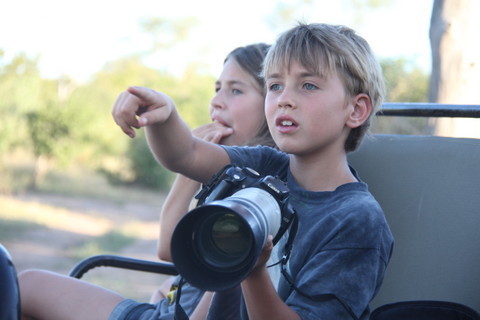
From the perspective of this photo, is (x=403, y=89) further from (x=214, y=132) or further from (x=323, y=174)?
(x=323, y=174)

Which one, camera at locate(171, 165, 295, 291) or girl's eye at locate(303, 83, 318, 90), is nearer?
camera at locate(171, 165, 295, 291)

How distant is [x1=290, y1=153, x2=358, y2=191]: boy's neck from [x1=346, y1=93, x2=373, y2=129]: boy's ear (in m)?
0.10

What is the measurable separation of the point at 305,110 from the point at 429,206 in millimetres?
647

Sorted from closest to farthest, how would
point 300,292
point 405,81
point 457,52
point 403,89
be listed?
point 300,292, point 457,52, point 403,89, point 405,81

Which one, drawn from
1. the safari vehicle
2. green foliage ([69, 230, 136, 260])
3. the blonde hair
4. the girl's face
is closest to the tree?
the safari vehicle

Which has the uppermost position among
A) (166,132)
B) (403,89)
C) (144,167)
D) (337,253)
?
(166,132)

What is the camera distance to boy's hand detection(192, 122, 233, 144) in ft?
7.03

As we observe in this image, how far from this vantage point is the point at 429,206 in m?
2.00

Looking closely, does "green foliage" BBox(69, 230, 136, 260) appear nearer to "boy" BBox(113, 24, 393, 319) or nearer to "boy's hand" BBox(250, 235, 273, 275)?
"boy" BBox(113, 24, 393, 319)

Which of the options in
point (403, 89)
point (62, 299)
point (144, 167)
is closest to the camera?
point (62, 299)

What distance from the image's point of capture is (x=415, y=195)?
202cm

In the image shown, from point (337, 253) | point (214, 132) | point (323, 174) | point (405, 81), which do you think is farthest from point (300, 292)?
point (405, 81)

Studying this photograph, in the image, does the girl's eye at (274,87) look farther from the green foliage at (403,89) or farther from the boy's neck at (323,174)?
the green foliage at (403,89)

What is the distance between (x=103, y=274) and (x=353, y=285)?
545 centimetres
